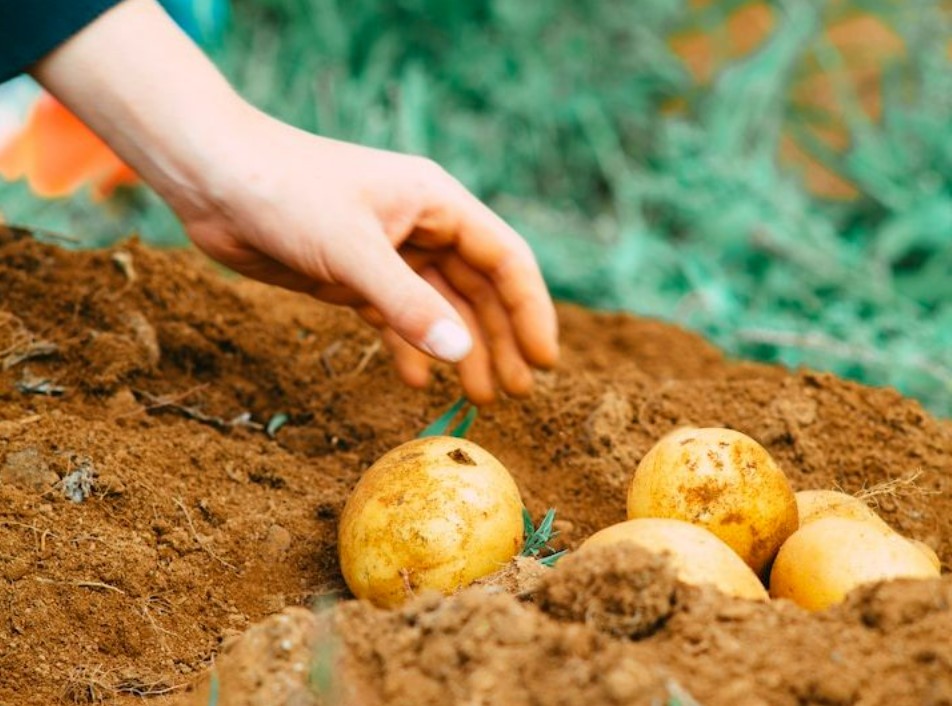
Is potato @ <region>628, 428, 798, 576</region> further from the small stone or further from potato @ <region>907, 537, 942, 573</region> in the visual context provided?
the small stone

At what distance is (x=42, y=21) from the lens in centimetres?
210

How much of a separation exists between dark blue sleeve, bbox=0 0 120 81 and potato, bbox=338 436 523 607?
956 mm

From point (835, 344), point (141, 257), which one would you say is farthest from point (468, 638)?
point (835, 344)

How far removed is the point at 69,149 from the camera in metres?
4.66

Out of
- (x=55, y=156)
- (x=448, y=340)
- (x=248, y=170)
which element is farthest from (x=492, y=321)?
(x=55, y=156)

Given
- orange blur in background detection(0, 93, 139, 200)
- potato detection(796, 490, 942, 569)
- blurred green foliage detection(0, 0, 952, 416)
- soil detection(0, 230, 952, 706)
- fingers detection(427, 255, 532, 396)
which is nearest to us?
soil detection(0, 230, 952, 706)

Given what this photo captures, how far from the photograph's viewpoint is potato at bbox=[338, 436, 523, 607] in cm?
198

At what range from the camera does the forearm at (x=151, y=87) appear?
2.12 m

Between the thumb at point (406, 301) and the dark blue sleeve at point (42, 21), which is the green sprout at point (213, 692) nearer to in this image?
the thumb at point (406, 301)

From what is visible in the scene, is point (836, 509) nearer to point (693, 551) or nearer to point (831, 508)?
point (831, 508)

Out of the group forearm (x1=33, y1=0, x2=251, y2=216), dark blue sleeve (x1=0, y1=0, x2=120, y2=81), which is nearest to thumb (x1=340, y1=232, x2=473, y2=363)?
forearm (x1=33, y1=0, x2=251, y2=216)

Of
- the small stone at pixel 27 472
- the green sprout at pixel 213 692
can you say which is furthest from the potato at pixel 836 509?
the small stone at pixel 27 472

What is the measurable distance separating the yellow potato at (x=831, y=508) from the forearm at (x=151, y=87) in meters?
1.23

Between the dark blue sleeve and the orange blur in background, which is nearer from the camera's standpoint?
the dark blue sleeve
